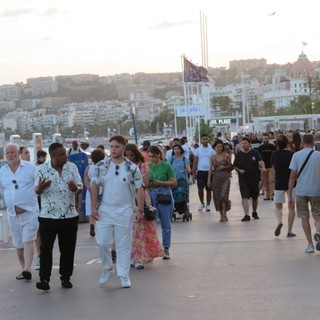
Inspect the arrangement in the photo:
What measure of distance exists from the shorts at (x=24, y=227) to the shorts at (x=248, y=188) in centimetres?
699

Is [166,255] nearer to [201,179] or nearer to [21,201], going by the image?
[21,201]

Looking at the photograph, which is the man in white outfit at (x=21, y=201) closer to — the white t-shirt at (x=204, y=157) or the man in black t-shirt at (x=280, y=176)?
the man in black t-shirt at (x=280, y=176)

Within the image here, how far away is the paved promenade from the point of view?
8.20 metres

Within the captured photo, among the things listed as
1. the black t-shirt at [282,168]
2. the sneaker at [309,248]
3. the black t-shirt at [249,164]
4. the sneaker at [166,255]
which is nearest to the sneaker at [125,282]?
the sneaker at [166,255]

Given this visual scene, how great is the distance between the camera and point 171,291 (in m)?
9.27

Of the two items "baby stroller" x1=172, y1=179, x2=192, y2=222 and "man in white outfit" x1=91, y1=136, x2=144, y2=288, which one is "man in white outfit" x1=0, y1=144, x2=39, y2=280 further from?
"baby stroller" x1=172, y1=179, x2=192, y2=222

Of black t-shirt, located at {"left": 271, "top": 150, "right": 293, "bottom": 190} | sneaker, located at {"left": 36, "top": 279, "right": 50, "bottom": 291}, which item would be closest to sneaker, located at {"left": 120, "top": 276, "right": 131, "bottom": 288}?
sneaker, located at {"left": 36, "top": 279, "right": 50, "bottom": 291}

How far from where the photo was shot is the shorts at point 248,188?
16.8 m

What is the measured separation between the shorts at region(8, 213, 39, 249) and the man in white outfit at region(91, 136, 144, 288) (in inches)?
44.2

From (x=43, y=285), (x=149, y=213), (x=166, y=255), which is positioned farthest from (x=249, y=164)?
(x=43, y=285)

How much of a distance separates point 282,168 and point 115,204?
5.20 meters

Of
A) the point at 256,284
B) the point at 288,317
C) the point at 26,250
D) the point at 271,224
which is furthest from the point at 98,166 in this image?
the point at 271,224

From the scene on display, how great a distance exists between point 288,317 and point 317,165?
14.2ft

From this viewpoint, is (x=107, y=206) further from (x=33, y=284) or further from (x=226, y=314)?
(x=226, y=314)
